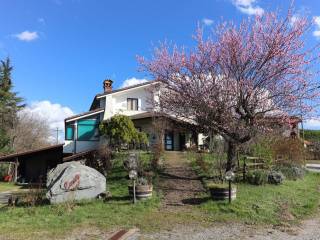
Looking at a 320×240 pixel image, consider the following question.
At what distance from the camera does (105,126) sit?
26297mm

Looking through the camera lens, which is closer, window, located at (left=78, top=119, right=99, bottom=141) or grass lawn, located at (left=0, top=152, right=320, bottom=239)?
grass lawn, located at (left=0, top=152, right=320, bottom=239)

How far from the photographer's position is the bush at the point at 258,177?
1438 cm

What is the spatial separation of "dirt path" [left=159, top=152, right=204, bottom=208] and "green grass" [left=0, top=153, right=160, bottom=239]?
2.01ft

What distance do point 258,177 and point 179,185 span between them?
128 inches

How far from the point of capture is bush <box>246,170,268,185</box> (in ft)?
47.2

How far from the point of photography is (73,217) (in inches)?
405

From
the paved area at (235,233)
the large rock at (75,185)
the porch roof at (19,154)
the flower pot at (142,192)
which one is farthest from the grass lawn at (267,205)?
the porch roof at (19,154)

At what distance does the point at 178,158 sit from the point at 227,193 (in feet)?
31.4

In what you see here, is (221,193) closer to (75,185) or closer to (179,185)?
(179,185)

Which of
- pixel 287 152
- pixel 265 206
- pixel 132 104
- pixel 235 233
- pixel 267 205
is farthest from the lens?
pixel 132 104

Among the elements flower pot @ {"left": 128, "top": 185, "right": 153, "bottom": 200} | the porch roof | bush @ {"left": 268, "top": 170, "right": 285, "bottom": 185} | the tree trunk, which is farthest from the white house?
flower pot @ {"left": 128, "top": 185, "right": 153, "bottom": 200}

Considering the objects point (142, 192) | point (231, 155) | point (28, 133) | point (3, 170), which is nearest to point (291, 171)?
point (231, 155)

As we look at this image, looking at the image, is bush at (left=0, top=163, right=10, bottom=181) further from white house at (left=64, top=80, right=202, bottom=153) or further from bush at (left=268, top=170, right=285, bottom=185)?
bush at (left=268, top=170, right=285, bottom=185)

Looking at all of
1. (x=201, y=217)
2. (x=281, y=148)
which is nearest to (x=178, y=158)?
(x=281, y=148)
